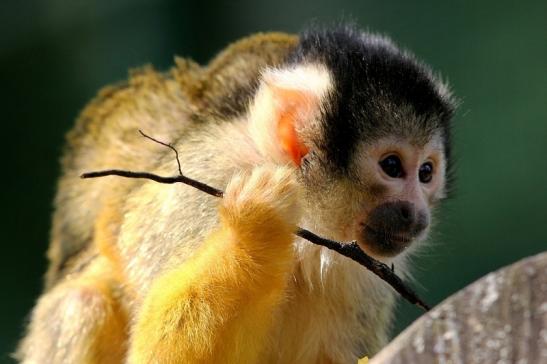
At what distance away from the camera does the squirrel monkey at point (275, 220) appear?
7.45 feet

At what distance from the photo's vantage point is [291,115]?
2.55 metres

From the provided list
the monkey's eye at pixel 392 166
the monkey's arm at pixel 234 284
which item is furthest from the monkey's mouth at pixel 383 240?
the monkey's arm at pixel 234 284

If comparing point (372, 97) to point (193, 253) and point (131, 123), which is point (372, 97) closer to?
point (193, 253)

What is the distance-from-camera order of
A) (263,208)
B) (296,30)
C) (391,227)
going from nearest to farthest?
(263,208) < (391,227) < (296,30)

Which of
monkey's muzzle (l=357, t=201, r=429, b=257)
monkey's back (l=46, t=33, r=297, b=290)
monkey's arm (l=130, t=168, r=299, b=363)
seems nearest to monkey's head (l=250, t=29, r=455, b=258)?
monkey's muzzle (l=357, t=201, r=429, b=257)

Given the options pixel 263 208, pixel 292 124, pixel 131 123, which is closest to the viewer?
pixel 263 208

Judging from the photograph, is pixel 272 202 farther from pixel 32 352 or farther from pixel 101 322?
pixel 32 352


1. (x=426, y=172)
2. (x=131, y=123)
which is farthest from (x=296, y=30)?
(x=426, y=172)

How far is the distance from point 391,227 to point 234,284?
1.51 feet

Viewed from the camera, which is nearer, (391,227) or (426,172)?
(391,227)

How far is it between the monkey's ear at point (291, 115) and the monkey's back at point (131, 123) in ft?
1.08

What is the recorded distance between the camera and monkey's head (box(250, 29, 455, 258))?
2.45 metres

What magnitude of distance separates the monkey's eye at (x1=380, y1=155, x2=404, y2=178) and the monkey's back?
59 centimetres

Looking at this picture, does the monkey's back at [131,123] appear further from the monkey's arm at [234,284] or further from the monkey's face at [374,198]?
the monkey's arm at [234,284]
